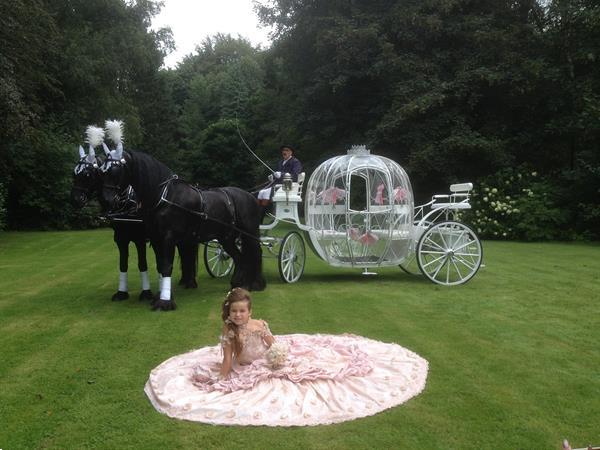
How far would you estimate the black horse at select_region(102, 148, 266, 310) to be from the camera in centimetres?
661

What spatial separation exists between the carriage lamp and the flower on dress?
4580 mm

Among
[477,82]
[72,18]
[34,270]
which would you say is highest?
[72,18]


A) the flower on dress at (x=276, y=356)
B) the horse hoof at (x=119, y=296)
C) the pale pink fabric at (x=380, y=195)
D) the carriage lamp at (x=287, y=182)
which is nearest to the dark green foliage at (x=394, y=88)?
the horse hoof at (x=119, y=296)

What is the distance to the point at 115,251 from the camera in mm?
13859

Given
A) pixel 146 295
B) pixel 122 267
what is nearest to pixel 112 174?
pixel 122 267

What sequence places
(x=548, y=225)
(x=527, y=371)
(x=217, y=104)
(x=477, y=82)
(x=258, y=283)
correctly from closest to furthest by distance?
1. (x=527, y=371)
2. (x=258, y=283)
3. (x=548, y=225)
4. (x=477, y=82)
5. (x=217, y=104)

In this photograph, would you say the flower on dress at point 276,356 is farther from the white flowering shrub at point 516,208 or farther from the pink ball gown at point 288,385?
the white flowering shrub at point 516,208

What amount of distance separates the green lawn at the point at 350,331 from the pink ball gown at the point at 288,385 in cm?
11

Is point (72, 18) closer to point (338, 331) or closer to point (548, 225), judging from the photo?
point (548, 225)

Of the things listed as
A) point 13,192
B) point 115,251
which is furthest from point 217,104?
point 115,251

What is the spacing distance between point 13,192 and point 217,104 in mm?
27773

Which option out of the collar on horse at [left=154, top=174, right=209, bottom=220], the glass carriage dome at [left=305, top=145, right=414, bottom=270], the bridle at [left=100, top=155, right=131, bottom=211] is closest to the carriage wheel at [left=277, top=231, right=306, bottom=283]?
the glass carriage dome at [left=305, top=145, right=414, bottom=270]

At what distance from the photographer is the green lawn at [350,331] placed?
11.0 feet

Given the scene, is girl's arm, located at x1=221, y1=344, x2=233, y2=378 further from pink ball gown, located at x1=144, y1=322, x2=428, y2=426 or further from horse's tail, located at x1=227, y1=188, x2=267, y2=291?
horse's tail, located at x1=227, y1=188, x2=267, y2=291
